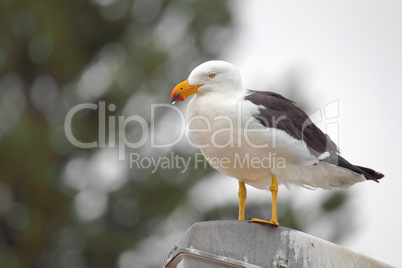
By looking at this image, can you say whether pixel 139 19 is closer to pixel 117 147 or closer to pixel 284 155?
pixel 117 147

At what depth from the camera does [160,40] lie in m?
10.0

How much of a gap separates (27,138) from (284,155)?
5467mm

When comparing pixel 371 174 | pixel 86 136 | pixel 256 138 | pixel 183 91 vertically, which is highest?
pixel 183 91

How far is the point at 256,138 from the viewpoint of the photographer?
383 centimetres

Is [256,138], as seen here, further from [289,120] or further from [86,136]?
[86,136]

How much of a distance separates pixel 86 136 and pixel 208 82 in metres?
5.06

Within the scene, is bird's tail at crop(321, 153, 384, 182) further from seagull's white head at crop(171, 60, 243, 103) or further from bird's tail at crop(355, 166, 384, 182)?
seagull's white head at crop(171, 60, 243, 103)

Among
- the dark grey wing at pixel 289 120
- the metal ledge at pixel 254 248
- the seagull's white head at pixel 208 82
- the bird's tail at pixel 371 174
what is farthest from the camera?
the bird's tail at pixel 371 174

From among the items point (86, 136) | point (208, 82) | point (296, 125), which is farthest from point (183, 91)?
point (86, 136)

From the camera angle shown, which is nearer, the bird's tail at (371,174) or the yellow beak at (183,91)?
the yellow beak at (183,91)

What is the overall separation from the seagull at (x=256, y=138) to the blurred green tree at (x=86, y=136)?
4.75 meters

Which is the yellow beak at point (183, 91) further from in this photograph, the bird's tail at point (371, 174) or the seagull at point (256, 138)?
the bird's tail at point (371, 174)

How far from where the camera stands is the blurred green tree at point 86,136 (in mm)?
8773

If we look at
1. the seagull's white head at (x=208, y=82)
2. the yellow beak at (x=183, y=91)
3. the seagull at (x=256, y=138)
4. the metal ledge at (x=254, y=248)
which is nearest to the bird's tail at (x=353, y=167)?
the seagull at (x=256, y=138)
